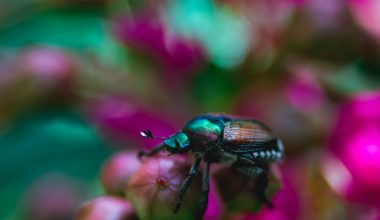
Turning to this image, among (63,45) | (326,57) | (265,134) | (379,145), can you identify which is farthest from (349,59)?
(63,45)

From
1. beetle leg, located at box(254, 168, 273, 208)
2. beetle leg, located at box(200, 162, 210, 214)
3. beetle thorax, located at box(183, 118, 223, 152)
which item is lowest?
beetle leg, located at box(254, 168, 273, 208)

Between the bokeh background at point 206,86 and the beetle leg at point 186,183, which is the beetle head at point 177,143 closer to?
the beetle leg at point 186,183

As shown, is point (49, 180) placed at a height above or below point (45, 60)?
below

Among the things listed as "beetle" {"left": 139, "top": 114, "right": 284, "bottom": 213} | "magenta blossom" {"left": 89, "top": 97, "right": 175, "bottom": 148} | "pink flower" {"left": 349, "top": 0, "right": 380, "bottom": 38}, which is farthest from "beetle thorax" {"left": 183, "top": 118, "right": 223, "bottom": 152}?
"pink flower" {"left": 349, "top": 0, "right": 380, "bottom": 38}

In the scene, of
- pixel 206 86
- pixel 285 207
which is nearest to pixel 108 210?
pixel 285 207

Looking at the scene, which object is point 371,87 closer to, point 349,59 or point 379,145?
point 349,59

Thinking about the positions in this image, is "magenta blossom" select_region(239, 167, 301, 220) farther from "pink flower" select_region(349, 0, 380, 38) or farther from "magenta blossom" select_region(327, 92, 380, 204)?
"pink flower" select_region(349, 0, 380, 38)

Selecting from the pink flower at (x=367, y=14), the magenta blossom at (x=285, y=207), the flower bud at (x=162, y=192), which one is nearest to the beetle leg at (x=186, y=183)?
the flower bud at (x=162, y=192)

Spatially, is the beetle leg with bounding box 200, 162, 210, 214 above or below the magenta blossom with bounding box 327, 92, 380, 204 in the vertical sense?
above
